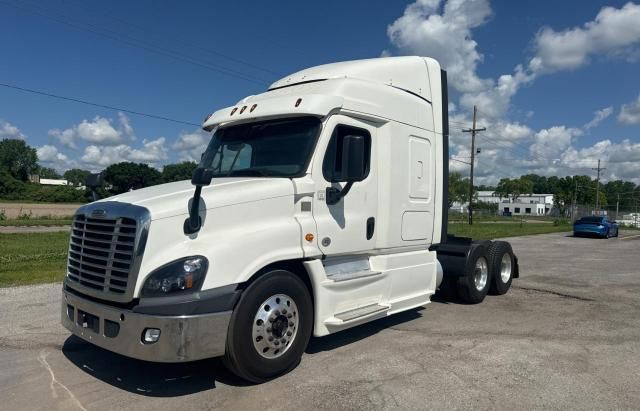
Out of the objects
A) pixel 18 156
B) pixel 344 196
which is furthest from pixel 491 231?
pixel 18 156

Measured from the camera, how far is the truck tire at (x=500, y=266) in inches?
350

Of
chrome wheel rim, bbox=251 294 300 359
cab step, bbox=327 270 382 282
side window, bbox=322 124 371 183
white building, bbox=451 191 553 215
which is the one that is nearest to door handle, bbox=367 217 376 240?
cab step, bbox=327 270 382 282

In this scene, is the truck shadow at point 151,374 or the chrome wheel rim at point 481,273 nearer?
the truck shadow at point 151,374

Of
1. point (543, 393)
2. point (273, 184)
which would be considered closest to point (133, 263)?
point (273, 184)

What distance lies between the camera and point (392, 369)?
4934 millimetres

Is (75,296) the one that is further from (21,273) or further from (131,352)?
(21,273)

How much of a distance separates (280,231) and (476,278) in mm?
4924

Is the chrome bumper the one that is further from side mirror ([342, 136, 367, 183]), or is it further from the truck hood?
side mirror ([342, 136, 367, 183])

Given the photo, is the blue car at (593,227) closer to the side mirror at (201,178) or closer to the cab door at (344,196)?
the cab door at (344,196)

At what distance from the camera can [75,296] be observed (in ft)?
15.2

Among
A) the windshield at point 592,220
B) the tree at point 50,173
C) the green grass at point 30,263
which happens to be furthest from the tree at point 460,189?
the tree at point 50,173

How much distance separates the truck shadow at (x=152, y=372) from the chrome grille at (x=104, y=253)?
0.94m

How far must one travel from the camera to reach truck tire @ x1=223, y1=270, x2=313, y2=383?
4.30 metres

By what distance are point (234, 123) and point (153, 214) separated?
76.5 inches
